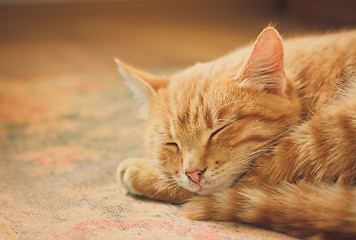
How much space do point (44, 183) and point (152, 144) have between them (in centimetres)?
51

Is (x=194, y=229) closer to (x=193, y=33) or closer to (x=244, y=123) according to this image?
(x=244, y=123)

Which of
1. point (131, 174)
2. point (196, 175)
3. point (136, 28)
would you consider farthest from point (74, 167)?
point (136, 28)

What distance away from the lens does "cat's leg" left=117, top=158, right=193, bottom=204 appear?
4.83ft

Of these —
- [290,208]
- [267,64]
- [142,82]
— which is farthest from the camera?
[142,82]

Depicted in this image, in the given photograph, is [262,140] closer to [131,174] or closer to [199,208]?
[199,208]

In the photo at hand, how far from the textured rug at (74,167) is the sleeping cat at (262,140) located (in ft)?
0.26

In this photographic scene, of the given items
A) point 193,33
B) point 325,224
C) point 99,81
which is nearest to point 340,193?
point 325,224

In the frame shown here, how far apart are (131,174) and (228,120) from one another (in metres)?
0.43

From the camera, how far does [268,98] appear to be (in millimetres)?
1437

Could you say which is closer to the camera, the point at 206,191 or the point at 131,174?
the point at 206,191

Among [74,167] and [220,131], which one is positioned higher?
[220,131]

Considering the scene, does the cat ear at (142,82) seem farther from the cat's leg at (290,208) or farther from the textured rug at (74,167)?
the cat's leg at (290,208)

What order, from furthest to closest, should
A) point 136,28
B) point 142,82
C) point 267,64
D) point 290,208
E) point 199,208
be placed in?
point 136,28 < point 142,82 < point 267,64 < point 199,208 < point 290,208

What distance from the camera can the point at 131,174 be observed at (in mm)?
1539
